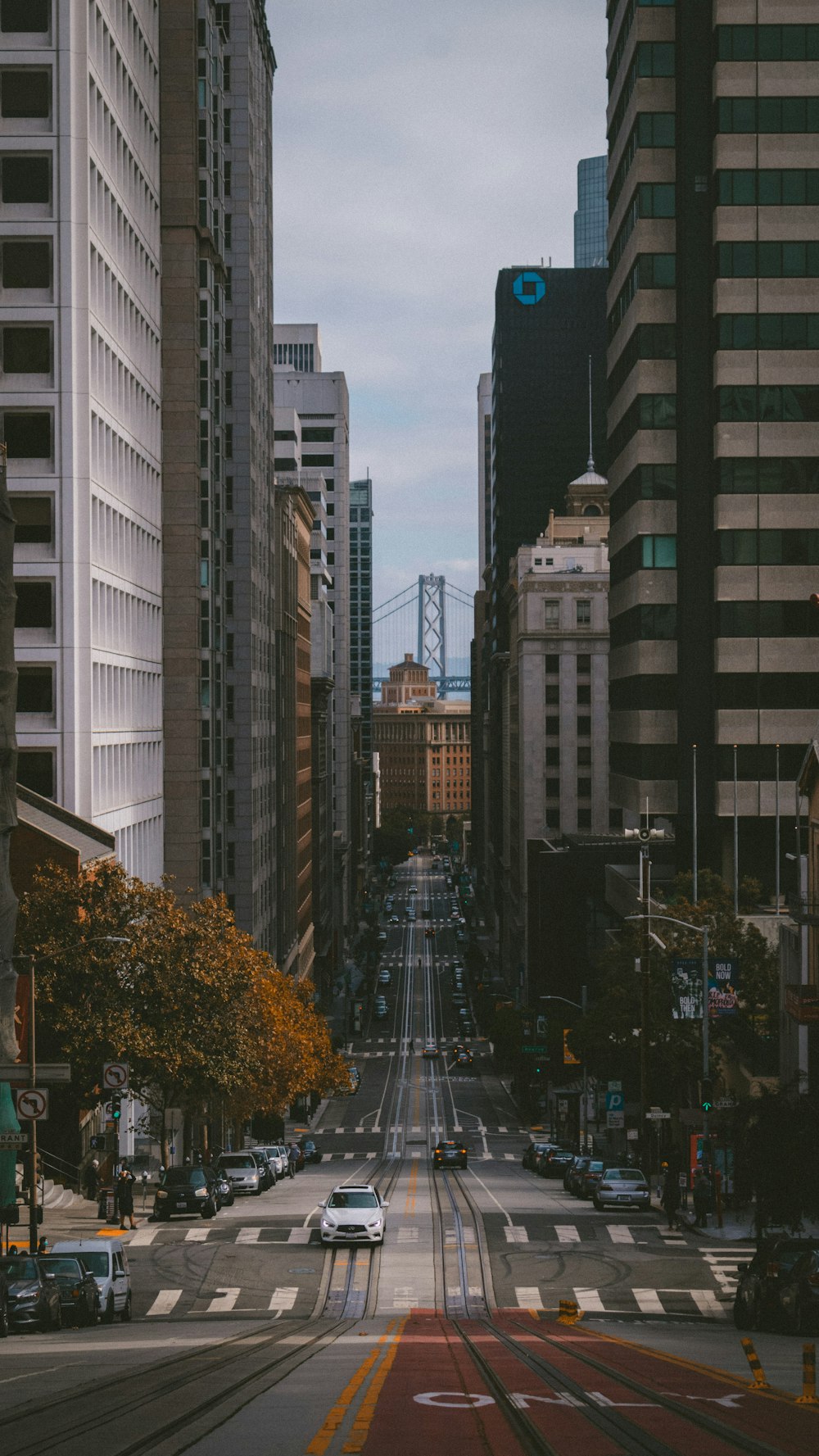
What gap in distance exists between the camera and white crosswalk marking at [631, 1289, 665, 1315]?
33031mm

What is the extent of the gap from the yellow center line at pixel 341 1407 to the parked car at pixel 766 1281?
7352 millimetres

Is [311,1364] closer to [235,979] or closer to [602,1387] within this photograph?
[602,1387]

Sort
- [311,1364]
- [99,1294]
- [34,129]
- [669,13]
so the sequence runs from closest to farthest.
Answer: [311,1364] → [99,1294] → [34,129] → [669,13]

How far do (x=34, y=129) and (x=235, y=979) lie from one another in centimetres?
2781

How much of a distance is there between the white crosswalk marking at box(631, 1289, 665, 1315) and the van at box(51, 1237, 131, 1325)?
10.0m

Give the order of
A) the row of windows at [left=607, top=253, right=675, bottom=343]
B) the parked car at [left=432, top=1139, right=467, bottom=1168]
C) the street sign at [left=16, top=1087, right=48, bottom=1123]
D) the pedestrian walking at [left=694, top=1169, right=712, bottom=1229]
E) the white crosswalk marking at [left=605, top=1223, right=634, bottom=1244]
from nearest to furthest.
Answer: the street sign at [left=16, top=1087, right=48, bottom=1123] < the white crosswalk marking at [left=605, top=1223, right=634, bottom=1244] < the pedestrian walking at [left=694, top=1169, right=712, bottom=1229] < the parked car at [left=432, top=1139, right=467, bottom=1168] < the row of windows at [left=607, top=253, right=675, bottom=343]

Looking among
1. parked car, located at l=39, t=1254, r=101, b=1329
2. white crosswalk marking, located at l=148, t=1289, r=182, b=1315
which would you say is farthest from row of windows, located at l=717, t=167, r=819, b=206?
parked car, located at l=39, t=1254, r=101, b=1329

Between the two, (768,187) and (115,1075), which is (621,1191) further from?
(768,187)

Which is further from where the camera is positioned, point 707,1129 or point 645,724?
point 645,724

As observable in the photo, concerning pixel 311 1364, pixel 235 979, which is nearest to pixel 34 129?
pixel 235 979

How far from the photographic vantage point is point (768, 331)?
233 feet

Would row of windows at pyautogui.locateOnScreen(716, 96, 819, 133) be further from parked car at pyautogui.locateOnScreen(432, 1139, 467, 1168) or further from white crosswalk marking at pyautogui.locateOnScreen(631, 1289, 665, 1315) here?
white crosswalk marking at pyautogui.locateOnScreen(631, 1289, 665, 1315)

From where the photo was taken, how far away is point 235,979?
49.4 metres

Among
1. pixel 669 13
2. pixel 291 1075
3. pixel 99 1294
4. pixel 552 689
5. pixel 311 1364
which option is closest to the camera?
pixel 311 1364
